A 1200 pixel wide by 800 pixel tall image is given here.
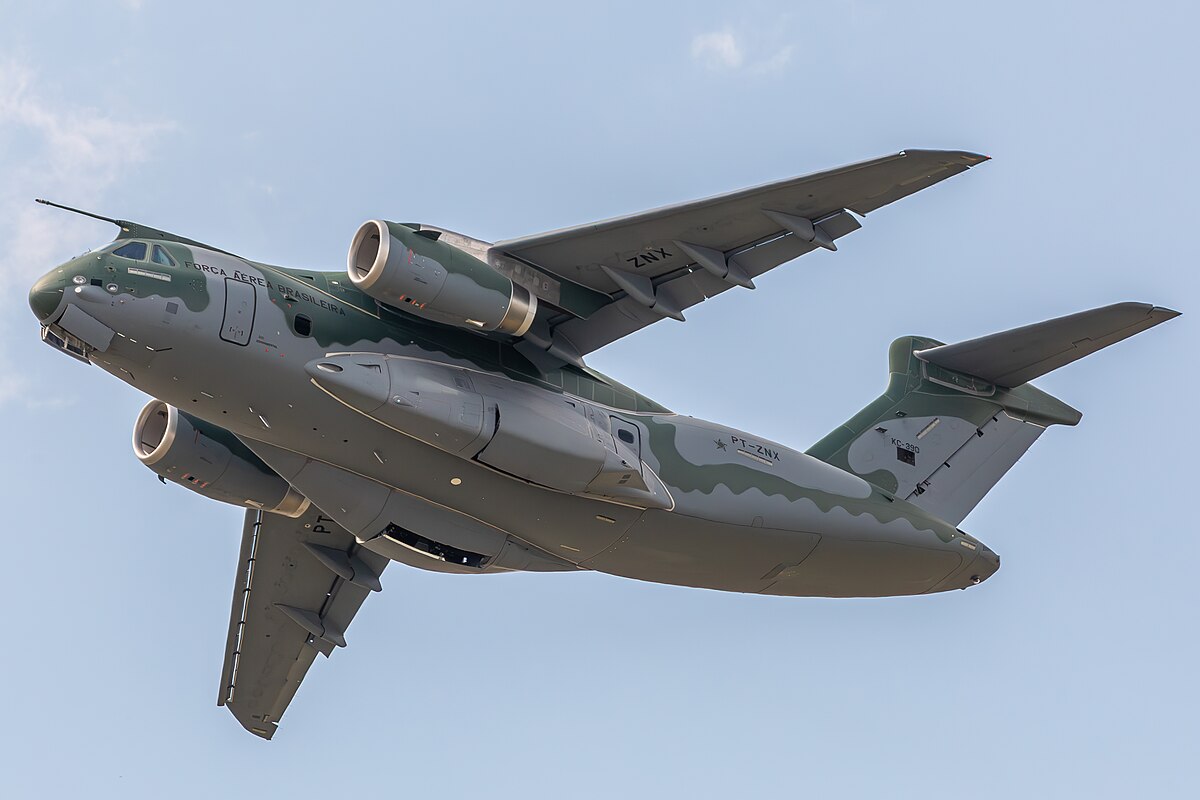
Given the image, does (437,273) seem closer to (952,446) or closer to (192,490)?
(192,490)

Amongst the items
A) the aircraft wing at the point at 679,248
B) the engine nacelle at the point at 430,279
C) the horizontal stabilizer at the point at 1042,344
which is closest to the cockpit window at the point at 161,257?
the engine nacelle at the point at 430,279

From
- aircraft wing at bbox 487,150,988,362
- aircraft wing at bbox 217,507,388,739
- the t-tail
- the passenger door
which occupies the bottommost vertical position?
aircraft wing at bbox 217,507,388,739

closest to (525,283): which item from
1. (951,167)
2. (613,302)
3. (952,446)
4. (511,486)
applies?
(613,302)

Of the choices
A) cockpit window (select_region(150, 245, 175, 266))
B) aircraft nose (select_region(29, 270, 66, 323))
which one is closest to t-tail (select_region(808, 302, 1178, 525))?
cockpit window (select_region(150, 245, 175, 266))

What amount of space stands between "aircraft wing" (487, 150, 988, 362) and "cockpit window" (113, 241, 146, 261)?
291 centimetres

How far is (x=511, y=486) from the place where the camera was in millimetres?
13625

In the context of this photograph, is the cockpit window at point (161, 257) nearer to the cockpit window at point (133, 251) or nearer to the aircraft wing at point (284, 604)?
the cockpit window at point (133, 251)

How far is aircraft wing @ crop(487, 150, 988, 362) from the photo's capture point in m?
12.9

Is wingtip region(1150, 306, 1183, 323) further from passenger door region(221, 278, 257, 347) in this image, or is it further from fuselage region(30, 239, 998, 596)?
passenger door region(221, 278, 257, 347)

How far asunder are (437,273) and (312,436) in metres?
1.82

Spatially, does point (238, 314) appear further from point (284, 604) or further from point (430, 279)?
point (284, 604)

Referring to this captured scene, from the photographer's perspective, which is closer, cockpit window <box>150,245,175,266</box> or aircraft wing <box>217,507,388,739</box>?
cockpit window <box>150,245,175,266</box>

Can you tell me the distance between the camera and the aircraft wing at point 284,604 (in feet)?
53.5

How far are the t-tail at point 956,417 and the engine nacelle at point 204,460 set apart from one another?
5767mm
